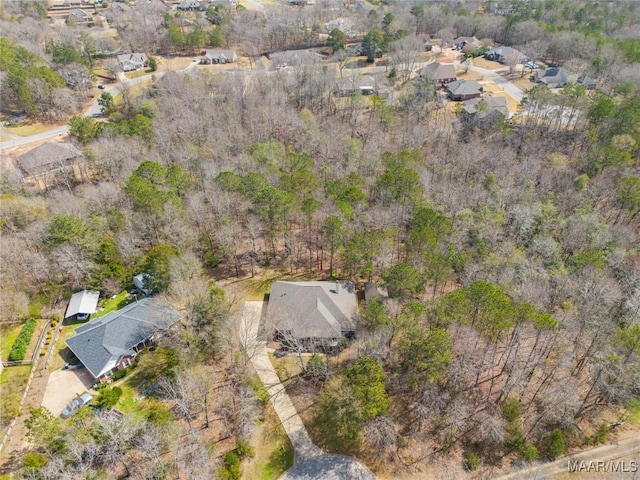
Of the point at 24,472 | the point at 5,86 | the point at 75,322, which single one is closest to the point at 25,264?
the point at 75,322

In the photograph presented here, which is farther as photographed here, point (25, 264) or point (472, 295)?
point (25, 264)

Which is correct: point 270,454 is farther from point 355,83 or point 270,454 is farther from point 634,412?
point 355,83

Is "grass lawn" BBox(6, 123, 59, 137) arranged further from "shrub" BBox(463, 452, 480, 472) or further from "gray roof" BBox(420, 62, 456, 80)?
"shrub" BBox(463, 452, 480, 472)

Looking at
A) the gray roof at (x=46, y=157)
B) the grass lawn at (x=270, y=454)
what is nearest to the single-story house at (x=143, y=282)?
the grass lawn at (x=270, y=454)

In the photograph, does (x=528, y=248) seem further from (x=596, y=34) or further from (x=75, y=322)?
(x=596, y=34)

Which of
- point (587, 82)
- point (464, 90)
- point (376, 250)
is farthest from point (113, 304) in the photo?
point (587, 82)

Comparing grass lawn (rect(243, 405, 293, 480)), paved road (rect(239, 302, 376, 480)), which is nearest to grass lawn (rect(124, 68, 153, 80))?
paved road (rect(239, 302, 376, 480))
